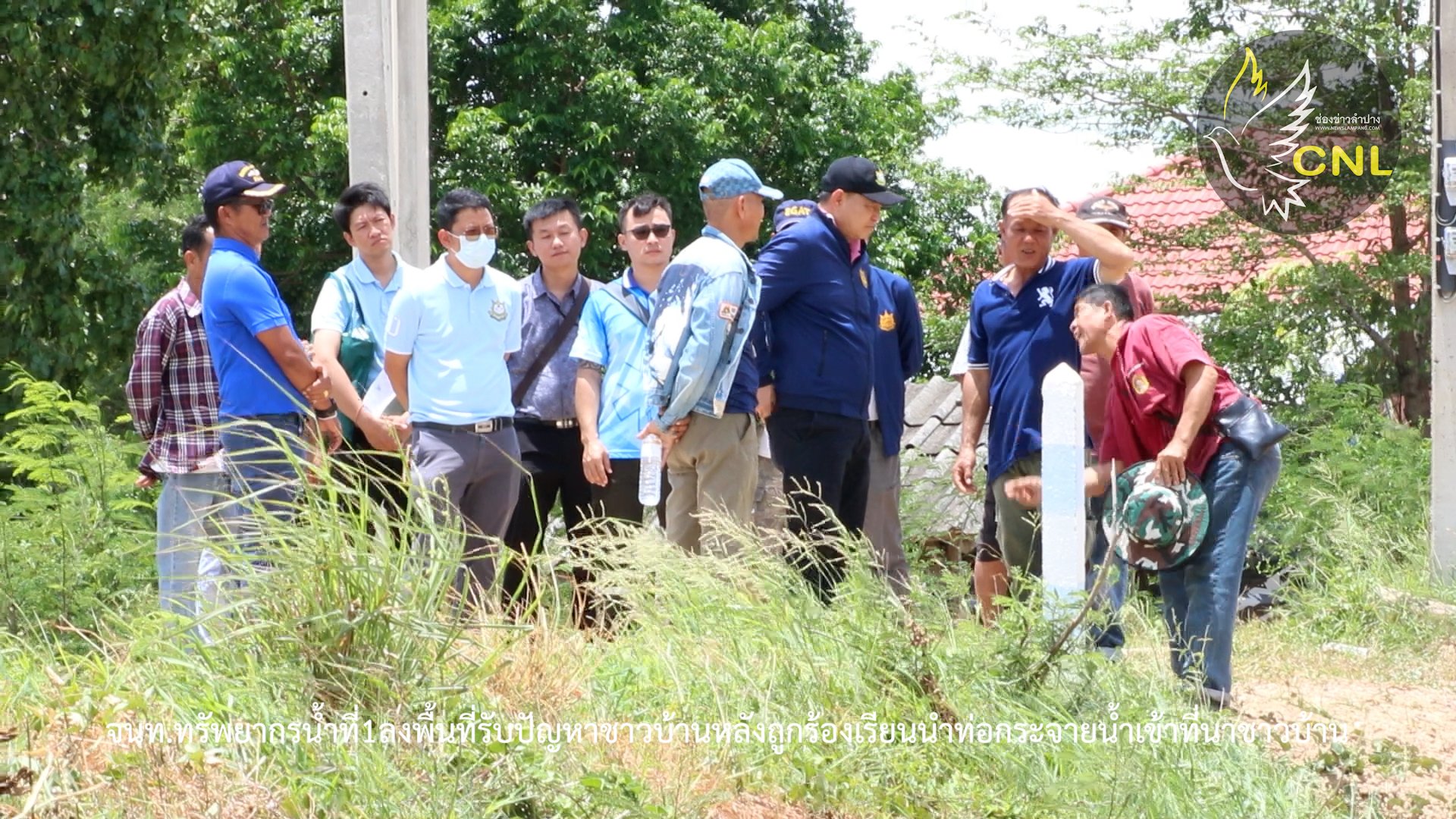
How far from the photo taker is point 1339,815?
4.30m

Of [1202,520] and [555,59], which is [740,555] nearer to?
[1202,520]

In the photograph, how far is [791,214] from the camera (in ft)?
21.1

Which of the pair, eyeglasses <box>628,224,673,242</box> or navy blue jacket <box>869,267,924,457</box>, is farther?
eyeglasses <box>628,224,673,242</box>

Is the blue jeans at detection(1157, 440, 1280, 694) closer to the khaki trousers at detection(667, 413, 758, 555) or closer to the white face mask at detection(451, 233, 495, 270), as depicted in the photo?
the khaki trousers at detection(667, 413, 758, 555)

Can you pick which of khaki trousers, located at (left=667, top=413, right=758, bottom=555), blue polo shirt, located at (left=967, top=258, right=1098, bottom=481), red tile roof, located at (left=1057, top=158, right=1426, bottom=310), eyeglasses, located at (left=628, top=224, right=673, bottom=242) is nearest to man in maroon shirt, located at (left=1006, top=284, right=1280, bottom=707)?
blue polo shirt, located at (left=967, top=258, right=1098, bottom=481)

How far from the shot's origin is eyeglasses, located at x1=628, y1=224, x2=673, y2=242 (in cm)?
675

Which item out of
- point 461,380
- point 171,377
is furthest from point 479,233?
point 171,377

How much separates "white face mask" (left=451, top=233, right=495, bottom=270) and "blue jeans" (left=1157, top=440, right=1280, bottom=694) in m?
2.69

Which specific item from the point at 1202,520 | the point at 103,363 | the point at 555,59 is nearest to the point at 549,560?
the point at 1202,520

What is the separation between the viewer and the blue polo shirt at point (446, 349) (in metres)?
5.84

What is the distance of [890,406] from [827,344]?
586 millimetres

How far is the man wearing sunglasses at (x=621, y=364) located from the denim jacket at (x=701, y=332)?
58 cm

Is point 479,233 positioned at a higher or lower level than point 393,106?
lower

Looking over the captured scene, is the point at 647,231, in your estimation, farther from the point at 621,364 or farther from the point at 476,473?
the point at 476,473
